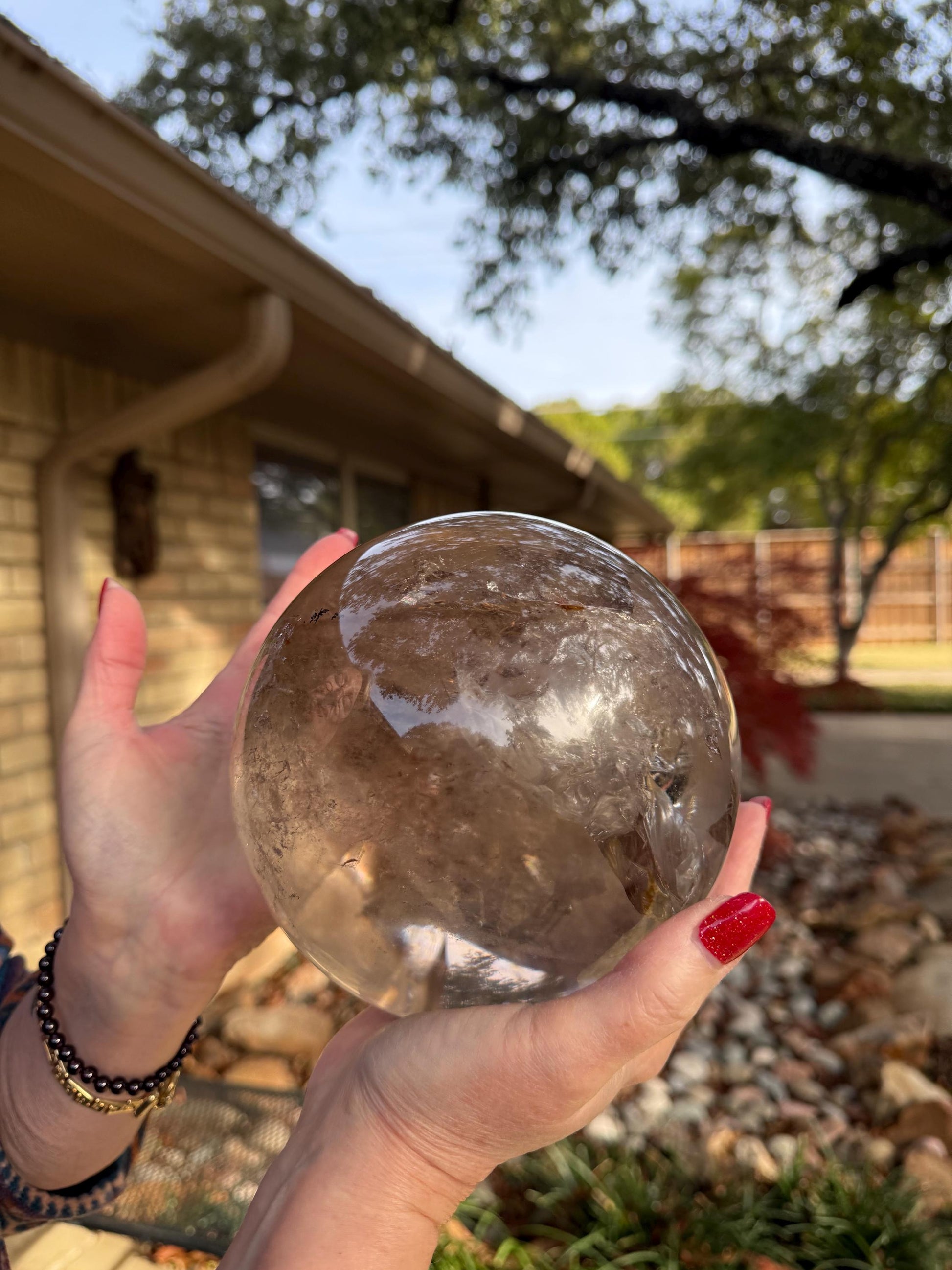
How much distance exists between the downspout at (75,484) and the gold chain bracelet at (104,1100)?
105 inches

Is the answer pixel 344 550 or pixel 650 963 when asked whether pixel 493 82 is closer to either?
pixel 344 550

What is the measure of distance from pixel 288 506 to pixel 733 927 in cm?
566

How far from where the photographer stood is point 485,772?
899 mm

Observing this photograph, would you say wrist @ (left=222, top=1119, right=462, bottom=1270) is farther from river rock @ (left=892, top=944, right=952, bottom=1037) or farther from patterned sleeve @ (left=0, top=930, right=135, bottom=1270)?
river rock @ (left=892, top=944, right=952, bottom=1037)

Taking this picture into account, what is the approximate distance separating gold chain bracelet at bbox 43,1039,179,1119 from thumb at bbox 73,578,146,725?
511 mm

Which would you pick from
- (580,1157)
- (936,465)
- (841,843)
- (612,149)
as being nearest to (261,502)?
(580,1157)

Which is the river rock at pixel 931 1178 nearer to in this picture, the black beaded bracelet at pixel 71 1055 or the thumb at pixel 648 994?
the black beaded bracelet at pixel 71 1055

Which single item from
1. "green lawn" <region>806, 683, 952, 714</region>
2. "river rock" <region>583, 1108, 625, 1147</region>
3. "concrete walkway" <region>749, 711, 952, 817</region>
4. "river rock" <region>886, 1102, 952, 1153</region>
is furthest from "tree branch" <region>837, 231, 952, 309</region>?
"green lawn" <region>806, 683, 952, 714</region>

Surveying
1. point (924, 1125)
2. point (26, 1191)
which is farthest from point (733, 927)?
point (924, 1125)

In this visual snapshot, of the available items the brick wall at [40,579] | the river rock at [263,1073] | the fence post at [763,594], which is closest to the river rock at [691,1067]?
the river rock at [263,1073]

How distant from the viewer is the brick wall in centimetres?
369

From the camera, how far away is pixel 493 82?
26.2 feet

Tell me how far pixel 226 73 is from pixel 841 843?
9.01 meters

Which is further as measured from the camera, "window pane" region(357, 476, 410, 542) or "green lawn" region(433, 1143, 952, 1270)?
"window pane" region(357, 476, 410, 542)
